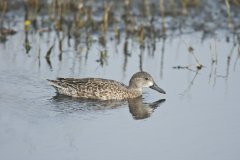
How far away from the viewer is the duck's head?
1115cm

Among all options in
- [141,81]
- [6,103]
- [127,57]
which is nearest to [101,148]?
[6,103]

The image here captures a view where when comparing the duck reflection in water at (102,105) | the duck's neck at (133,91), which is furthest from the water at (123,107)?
the duck's neck at (133,91)

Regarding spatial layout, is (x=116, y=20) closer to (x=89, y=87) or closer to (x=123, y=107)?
(x=89, y=87)

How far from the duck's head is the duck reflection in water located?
0.23 metres

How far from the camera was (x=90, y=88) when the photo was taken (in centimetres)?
1082

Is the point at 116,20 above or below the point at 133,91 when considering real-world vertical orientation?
above

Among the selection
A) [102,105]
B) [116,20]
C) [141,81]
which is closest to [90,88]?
[102,105]

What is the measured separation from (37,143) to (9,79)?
2976 mm

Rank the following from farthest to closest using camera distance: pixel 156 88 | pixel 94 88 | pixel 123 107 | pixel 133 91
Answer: pixel 133 91
pixel 156 88
pixel 94 88
pixel 123 107

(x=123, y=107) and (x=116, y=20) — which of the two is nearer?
(x=123, y=107)

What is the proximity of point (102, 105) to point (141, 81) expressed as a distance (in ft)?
3.16

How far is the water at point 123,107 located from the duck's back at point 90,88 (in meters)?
0.17

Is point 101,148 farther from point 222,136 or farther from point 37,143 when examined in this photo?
point 222,136

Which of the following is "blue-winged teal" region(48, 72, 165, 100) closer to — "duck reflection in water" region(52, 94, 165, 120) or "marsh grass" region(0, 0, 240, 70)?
"duck reflection in water" region(52, 94, 165, 120)
